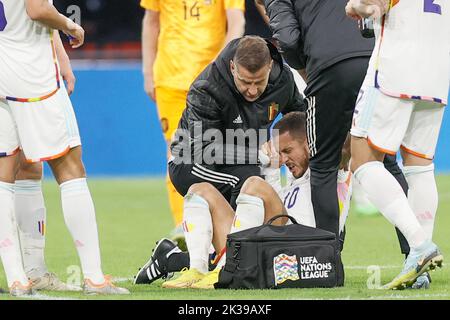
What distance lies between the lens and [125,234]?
27.8 ft

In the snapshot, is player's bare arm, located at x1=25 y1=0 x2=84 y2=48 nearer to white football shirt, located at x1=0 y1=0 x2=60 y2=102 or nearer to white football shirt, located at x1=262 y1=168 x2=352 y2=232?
white football shirt, located at x1=0 y1=0 x2=60 y2=102

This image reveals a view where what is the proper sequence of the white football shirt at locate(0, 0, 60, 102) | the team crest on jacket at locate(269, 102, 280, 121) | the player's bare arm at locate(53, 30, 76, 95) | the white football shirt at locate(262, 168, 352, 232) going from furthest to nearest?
the white football shirt at locate(262, 168, 352, 232) → the team crest on jacket at locate(269, 102, 280, 121) → the player's bare arm at locate(53, 30, 76, 95) → the white football shirt at locate(0, 0, 60, 102)

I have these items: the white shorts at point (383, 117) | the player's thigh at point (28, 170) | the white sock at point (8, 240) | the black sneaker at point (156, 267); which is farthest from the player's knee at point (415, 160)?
the white sock at point (8, 240)

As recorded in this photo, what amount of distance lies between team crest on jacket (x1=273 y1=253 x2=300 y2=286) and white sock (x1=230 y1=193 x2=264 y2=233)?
0.33 meters

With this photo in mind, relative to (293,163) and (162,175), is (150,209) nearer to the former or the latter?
(162,175)

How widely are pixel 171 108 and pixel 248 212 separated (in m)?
2.43

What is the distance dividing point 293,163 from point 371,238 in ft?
7.52

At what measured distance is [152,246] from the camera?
7613 millimetres

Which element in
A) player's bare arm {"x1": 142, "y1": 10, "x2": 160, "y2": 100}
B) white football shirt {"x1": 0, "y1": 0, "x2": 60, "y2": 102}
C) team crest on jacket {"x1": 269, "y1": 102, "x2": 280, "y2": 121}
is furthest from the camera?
player's bare arm {"x1": 142, "y1": 10, "x2": 160, "y2": 100}

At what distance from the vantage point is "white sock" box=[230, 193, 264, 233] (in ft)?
17.2

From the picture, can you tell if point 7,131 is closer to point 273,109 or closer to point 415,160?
point 273,109

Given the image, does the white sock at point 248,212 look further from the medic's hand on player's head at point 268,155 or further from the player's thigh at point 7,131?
the player's thigh at point 7,131

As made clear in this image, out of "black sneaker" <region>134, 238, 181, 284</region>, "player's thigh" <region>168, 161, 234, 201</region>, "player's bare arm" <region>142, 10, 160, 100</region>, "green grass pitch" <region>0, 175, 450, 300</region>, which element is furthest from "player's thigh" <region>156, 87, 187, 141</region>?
"black sneaker" <region>134, 238, 181, 284</region>
